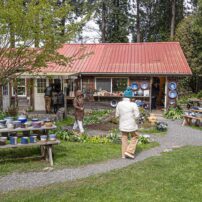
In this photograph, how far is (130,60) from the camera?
19.7 metres

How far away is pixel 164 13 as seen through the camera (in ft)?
119

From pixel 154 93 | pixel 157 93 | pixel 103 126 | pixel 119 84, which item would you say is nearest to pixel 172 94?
pixel 154 93

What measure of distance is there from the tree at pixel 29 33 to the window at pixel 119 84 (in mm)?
9919

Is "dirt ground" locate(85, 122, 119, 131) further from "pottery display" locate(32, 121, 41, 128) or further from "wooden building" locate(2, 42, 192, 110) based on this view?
"pottery display" locate(32, 121, 41, 128)

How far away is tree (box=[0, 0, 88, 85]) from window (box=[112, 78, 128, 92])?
9.92m

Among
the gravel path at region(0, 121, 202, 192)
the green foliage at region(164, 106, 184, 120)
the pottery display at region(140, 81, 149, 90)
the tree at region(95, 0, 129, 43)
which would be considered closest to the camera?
the gravel path at region(0, 121, 202, 192)

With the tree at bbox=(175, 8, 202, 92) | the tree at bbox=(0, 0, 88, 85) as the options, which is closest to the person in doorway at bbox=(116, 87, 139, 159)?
the tree at bbox=(0, 0, 88, 85)

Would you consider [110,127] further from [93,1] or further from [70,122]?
[93,1]

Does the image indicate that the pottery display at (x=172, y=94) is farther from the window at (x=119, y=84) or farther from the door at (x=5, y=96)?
the door at (x=5, y=96)

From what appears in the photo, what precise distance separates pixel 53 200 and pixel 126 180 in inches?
64.8

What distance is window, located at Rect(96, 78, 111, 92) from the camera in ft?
61.2

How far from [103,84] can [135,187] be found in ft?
45.2

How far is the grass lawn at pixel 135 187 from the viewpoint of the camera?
475 centimetres

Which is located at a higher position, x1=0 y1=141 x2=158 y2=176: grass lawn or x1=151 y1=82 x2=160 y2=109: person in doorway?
x1=151 y1=82 x2=160 y2=109: person in doorway
